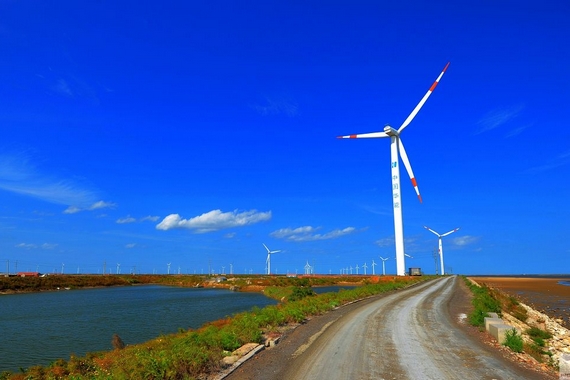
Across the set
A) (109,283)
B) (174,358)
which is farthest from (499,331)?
(109,283)

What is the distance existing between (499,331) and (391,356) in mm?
6575

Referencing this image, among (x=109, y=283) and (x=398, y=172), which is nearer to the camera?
(x=398, y=172)

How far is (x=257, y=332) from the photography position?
66.2 ft

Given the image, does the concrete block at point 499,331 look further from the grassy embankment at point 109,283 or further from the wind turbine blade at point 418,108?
the grassy embankment at point 109,283

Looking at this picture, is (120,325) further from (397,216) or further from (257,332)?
(397,216)

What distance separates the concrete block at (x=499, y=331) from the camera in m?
18.8

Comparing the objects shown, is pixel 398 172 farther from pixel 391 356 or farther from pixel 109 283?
pixel 109 283

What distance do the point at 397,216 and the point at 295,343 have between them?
6660 cm

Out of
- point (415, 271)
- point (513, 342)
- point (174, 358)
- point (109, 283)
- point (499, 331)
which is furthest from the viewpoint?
point (109, 283)

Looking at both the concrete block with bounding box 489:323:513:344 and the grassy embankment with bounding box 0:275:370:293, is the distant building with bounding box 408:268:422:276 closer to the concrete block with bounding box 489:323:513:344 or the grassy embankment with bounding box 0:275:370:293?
the grassy embankment with bounding box 0:275:370:293

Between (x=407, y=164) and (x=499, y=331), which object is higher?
(x=407, y=164)

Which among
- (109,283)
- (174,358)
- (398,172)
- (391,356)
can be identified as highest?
(398,172)

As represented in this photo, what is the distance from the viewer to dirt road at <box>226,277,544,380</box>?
1348cm

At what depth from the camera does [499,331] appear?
19.3 meters
